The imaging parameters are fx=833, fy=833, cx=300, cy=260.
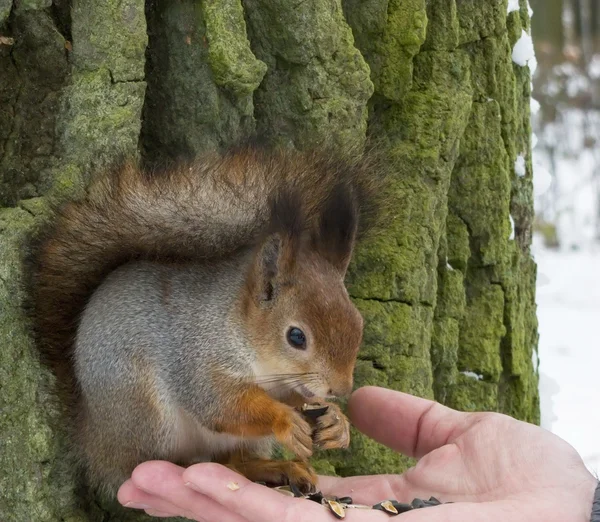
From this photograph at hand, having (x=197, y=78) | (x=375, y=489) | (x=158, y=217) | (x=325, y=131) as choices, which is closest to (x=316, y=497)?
(x=375, y=489)

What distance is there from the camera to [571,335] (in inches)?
140

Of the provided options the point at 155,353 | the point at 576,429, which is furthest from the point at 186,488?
the point at 576,429

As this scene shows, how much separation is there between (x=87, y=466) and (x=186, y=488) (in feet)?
0.88

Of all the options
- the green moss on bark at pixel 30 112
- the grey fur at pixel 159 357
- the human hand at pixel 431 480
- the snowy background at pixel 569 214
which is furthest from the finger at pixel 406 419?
the snowy background at pixel 569 214

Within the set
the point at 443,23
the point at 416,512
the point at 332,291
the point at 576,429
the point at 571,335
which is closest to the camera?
the point at 416,512

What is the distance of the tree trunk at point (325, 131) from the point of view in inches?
52.3

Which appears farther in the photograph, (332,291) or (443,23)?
(443,23)

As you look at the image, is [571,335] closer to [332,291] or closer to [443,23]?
[443,23]

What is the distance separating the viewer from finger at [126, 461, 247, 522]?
114cm

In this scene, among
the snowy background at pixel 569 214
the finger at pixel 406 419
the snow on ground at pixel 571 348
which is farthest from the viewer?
the snowy background at pixel 569 214

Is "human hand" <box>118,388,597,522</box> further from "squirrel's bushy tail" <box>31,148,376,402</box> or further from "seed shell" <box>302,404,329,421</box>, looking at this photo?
"squirrel's bushy tail" <box>31,148,376,402</box>

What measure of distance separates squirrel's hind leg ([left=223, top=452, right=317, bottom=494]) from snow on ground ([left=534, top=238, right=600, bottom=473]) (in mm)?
936

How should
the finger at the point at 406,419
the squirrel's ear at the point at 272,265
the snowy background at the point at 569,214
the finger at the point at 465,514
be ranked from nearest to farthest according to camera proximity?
1. the finger at the point at 465,514
2. the squirrel's ear at the point at 272,265
3. the finger at the point at 406,419
4. the snowy background at the point at 569,214

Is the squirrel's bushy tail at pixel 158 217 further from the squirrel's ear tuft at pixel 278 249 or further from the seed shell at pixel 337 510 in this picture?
the seed shell at pixel 337 510
